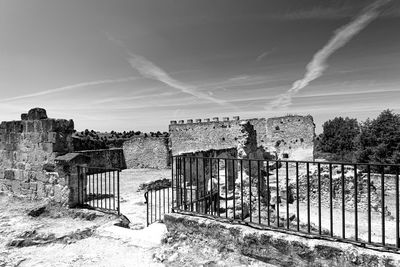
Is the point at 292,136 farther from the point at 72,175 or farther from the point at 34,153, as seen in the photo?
the point at 34,153

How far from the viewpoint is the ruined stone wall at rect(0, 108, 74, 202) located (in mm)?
6781

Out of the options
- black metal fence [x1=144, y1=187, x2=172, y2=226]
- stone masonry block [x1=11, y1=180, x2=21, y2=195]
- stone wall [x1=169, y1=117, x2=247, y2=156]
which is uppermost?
stone wall [x1=169, y1=117, x2=247, y2=156]

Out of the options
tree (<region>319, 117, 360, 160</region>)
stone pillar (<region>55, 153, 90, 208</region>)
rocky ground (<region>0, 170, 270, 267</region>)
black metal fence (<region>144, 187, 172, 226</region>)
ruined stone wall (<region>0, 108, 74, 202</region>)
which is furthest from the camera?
tree (<region>319, 117, 360, 160</region>)

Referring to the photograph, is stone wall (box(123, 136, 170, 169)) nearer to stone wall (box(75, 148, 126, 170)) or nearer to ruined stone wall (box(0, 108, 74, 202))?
stone wall (box(75, 148, 126, 170))

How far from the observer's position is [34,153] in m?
7.21

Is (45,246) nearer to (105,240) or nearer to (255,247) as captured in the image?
(105,240)

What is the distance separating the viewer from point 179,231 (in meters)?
4.32

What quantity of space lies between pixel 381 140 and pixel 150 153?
64.8 ft

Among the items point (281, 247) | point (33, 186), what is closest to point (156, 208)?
point (33, 186)

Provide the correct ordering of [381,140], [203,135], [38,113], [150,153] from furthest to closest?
[203,135], [150,153], [381,140], [38,113]

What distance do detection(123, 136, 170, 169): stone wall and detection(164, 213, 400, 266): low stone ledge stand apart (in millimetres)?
19782

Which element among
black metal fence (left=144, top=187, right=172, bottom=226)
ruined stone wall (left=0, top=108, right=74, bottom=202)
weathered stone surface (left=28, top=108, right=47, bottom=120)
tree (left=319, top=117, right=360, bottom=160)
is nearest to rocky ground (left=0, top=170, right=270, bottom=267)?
ruined stone wall (left=0, top=108, right=74, bottom=202)

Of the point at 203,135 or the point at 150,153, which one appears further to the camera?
the point at 203,135

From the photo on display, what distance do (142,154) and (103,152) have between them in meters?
4.42
